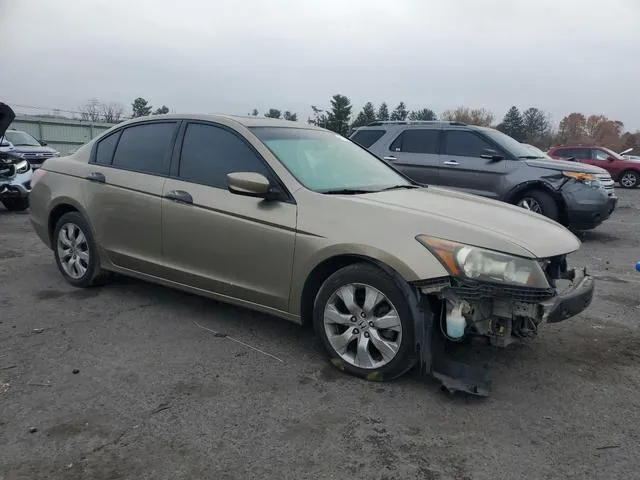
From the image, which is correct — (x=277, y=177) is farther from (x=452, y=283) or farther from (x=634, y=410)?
(x=634, y=410)

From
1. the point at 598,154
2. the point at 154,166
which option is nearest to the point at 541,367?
the point at 154,166

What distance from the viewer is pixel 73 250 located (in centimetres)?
527

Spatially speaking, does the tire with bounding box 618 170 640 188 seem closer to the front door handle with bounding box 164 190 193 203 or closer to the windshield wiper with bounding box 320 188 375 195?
the windshield wiper with bounding box 320 188 375 195

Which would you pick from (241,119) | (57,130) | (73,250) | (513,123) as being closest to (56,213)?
(73,250)

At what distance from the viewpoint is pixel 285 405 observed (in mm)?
3174

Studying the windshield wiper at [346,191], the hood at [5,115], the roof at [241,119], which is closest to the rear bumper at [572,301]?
the windshield wiper at [346,191]

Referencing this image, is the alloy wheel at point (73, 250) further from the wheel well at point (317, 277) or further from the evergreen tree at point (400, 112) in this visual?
the evergreen tree at point (400, 112)

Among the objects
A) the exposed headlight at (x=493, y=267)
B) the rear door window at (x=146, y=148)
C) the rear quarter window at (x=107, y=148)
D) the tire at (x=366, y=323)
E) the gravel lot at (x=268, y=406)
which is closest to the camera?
the gravel lot at (x=268, y=406)

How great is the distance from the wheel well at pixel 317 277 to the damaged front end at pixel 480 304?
0.54 meters

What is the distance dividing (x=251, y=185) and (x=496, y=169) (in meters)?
6.38

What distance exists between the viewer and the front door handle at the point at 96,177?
491 centimetres

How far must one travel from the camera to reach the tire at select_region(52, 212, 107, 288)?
510 centimetres

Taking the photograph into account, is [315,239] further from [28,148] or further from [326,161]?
[28,148]

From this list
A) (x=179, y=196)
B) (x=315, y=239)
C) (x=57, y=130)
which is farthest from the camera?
(x=57, y=130)
